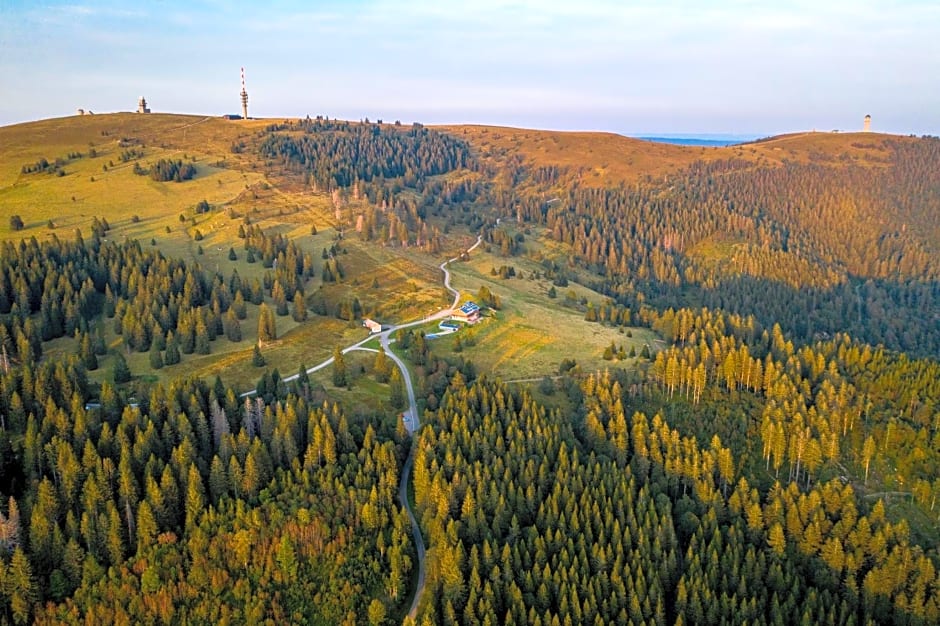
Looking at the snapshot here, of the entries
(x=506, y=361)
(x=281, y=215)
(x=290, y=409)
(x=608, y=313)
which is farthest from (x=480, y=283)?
(x=290, y=409)

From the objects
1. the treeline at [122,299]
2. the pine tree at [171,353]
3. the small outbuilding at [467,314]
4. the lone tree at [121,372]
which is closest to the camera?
the lone tree at [121,372]

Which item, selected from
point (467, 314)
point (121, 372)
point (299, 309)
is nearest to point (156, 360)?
point (121, 372)

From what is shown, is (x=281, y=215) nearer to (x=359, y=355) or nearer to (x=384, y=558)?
(x=359, y=355)

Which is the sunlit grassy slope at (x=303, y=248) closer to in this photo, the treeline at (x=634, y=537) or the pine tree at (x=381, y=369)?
the pine tree at (x=381, y=369)

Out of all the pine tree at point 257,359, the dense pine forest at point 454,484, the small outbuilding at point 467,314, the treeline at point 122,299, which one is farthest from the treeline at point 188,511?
the small outbuilding at point 467,314

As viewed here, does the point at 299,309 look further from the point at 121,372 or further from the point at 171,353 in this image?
the point at 121,372

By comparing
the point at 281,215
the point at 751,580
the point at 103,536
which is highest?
the point at 281,215

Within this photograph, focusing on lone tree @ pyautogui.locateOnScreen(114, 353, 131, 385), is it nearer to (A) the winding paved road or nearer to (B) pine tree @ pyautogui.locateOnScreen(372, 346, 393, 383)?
(A) the winding paved road
